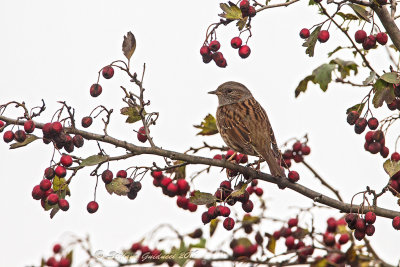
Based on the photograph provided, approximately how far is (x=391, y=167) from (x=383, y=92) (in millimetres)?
572

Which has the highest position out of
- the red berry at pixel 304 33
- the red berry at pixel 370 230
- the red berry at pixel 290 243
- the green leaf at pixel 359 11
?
the red berry at pixel 304 33

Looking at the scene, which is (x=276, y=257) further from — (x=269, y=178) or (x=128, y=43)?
(x=128, y=43)

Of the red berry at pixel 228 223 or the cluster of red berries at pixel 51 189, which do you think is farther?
the red berry at pixel 228 223

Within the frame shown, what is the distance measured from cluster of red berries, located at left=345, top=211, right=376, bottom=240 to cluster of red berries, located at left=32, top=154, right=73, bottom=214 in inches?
77.7

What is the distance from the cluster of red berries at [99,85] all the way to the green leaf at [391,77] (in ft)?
6.34

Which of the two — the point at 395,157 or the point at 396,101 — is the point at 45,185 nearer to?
the point at 396,101

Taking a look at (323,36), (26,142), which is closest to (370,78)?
(323,36)

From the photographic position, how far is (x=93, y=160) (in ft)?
13.8

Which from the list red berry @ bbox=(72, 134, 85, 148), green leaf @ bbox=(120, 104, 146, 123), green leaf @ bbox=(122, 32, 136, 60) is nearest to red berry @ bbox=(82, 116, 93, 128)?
red berry @ bbox=(72, 134, 85, 148)

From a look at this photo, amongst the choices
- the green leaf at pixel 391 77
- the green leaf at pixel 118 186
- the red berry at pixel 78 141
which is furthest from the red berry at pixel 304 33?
the red berry at pixel 78 141

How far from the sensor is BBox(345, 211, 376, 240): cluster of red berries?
433 centimetres

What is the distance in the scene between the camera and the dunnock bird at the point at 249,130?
5.96 metres

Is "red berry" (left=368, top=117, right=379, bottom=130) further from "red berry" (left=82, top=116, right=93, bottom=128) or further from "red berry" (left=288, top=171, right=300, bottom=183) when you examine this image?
"red berry" (left=82, top=116, right=93, bottom=128)

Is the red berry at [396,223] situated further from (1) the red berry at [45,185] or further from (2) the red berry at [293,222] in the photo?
(1) the red berry at [45,185]
